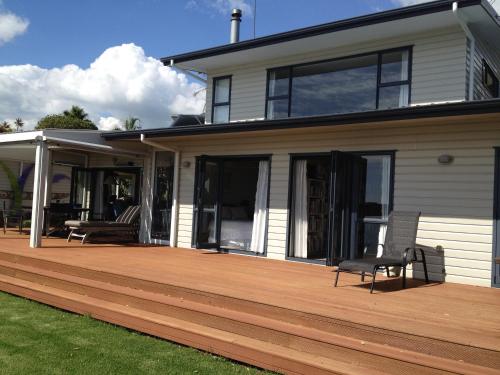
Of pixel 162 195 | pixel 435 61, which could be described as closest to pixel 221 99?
pixel 162 195

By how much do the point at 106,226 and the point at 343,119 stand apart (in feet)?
19.4

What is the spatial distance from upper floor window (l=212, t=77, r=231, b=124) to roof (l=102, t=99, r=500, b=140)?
1868mm

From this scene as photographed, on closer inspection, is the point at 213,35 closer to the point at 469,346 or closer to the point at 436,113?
the point at 436,113

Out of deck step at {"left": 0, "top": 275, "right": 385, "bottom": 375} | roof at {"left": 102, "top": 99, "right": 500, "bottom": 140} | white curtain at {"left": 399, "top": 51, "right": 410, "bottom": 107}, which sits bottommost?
deck step at {"left": 0, "top": 275, "right": 385, "bottom": 375}

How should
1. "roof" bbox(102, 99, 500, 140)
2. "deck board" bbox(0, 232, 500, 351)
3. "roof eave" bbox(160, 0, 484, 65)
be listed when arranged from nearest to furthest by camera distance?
1. "deck board" bbox(0, 232, 500, 351)
2. "roof" bbox(102, 99, 500, 140)
3. "roof eave" bbox(160, 0, 484, 65)

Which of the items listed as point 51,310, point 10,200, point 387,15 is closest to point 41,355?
point 51,310

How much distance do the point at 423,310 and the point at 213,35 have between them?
1218cm


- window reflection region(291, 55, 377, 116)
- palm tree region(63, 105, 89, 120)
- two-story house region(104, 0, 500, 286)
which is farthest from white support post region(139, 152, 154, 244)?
palm tree region(63, 105, 89, 120)

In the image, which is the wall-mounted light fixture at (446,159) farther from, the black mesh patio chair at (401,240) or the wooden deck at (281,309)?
the wooden deck at (281,309)

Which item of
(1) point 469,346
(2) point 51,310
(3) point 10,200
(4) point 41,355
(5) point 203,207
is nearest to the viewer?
(1) point 469,346

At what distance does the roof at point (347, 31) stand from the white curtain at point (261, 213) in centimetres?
244

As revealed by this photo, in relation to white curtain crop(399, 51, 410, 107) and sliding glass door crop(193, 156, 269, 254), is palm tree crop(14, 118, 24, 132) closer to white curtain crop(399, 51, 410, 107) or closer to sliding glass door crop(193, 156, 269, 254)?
sliding glass door crop(193, 156, 269, 254)

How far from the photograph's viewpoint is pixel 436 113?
20.5 ft

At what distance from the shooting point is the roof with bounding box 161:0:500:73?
7559 millimetres
